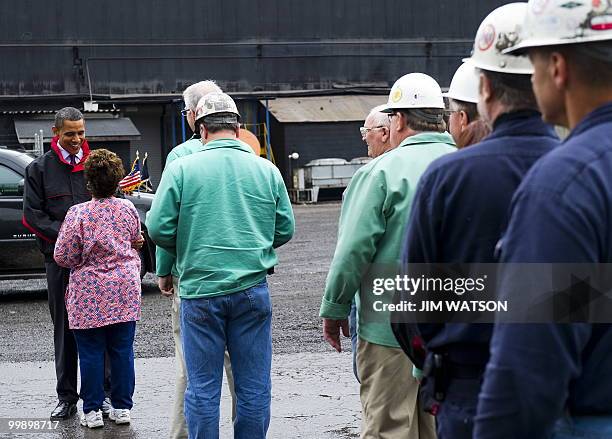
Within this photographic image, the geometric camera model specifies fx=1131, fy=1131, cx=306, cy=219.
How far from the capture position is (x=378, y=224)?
15.9ft

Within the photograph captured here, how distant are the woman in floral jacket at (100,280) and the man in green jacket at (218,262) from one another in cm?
133

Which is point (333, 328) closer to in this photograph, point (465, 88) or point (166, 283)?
point (166, 283)

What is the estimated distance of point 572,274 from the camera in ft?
7.93

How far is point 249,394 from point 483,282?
278 centimetres

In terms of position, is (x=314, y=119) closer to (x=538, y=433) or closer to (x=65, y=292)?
(x=65, y=292)

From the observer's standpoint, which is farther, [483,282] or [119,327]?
[119,327]

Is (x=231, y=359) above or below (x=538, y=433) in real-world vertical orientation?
below

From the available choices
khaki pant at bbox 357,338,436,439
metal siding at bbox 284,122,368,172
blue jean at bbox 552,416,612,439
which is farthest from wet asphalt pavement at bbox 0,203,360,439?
metal siding at bbox 284,122,368,172

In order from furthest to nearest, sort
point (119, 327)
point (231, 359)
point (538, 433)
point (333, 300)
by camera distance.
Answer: point (119, 327), point (231, 359), point (333, 300), point (538, 433)

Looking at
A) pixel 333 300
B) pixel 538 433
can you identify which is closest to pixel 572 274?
pixel 538 433

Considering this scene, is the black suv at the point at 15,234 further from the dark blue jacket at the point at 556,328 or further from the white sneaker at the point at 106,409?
the dark blue jacket at the point at 556,328

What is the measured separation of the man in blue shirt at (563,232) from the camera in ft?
7.72

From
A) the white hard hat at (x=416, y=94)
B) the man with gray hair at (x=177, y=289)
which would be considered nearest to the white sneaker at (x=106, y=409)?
the man with gray hair at (x=177, y=289)

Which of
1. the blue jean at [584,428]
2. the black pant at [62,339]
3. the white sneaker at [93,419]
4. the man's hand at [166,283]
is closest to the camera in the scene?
the blue jean at [584,428]
